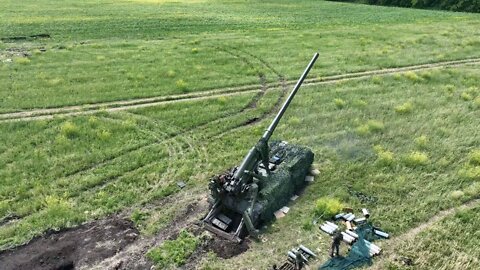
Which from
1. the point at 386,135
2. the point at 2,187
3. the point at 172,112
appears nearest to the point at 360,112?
the point at 386,135

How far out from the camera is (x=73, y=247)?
16891 millimetres

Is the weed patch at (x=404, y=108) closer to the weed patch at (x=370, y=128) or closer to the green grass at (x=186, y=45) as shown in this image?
the weed patch at (x=370, y=128)

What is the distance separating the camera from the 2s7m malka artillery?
56.4 feet

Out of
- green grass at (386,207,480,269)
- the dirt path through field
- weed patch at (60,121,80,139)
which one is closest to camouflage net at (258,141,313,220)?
the dirt path through field

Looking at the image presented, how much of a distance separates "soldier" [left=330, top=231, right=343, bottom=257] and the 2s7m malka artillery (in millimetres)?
2818

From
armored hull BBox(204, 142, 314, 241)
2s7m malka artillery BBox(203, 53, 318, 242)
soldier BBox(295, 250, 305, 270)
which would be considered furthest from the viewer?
armored hull BBox(204, 142, 314, 241)

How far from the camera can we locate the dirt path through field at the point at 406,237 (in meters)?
16.6

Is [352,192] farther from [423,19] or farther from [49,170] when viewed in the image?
[423,19]

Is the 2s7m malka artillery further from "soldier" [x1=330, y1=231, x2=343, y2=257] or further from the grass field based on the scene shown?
"soldier" [x1=330, y1=231, x2=343, y2=257]

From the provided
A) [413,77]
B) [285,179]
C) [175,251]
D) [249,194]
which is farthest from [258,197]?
[413,77]

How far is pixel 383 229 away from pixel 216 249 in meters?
6.51

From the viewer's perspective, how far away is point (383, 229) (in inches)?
714

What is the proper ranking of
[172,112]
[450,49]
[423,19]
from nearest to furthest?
[172,112] → [450,49] → [423,19]

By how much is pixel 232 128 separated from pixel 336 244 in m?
11.7
